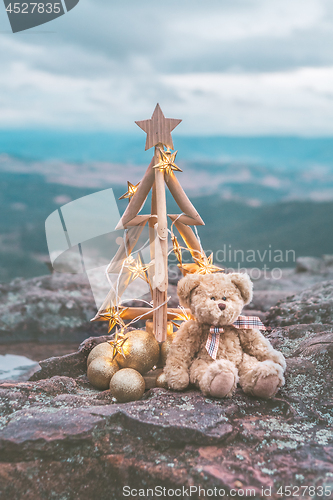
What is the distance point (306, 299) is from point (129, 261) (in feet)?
4.45

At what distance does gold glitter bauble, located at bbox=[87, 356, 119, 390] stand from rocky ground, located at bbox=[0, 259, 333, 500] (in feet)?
0.25

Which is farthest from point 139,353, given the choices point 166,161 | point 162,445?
point 166,161

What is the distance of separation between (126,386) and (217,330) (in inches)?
15.3

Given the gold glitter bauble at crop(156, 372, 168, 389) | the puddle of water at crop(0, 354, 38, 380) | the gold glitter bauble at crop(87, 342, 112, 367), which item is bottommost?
the puddle of water at crop(0, 354, 38, 380)

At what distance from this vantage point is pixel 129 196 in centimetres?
170

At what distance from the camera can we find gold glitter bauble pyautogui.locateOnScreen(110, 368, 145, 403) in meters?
1.38

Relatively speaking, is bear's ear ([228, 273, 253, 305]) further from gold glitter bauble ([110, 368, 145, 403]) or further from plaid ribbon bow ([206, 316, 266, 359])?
gold glitter bauble ([110, 368, 145, 403])

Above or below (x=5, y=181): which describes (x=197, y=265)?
below

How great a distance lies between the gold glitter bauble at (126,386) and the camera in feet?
4.52

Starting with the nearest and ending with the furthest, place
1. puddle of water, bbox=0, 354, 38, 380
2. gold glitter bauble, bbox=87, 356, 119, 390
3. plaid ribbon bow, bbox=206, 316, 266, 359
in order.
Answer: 1. plaid ribbon bow, bbox=206, 316, 266, 359
2. gold glitter bauble, bbox=87, 356, 119, 390
3. puddle of water, bbox=0, 354, 38, 380

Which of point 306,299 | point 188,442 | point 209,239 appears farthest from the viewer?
point 209,239

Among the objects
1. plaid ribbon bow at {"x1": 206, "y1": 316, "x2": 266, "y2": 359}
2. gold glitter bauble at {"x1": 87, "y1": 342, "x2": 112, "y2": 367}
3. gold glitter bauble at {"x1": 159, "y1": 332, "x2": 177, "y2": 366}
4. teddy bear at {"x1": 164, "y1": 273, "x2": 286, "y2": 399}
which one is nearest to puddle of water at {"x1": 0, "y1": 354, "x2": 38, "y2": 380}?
gold glitter bauble at {"x1": 87, "y1": 342, "x2": 112, "y2": 367}

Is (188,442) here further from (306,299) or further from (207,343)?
(306,299)

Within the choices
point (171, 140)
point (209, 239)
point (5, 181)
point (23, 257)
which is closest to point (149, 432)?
point (171, 140)
